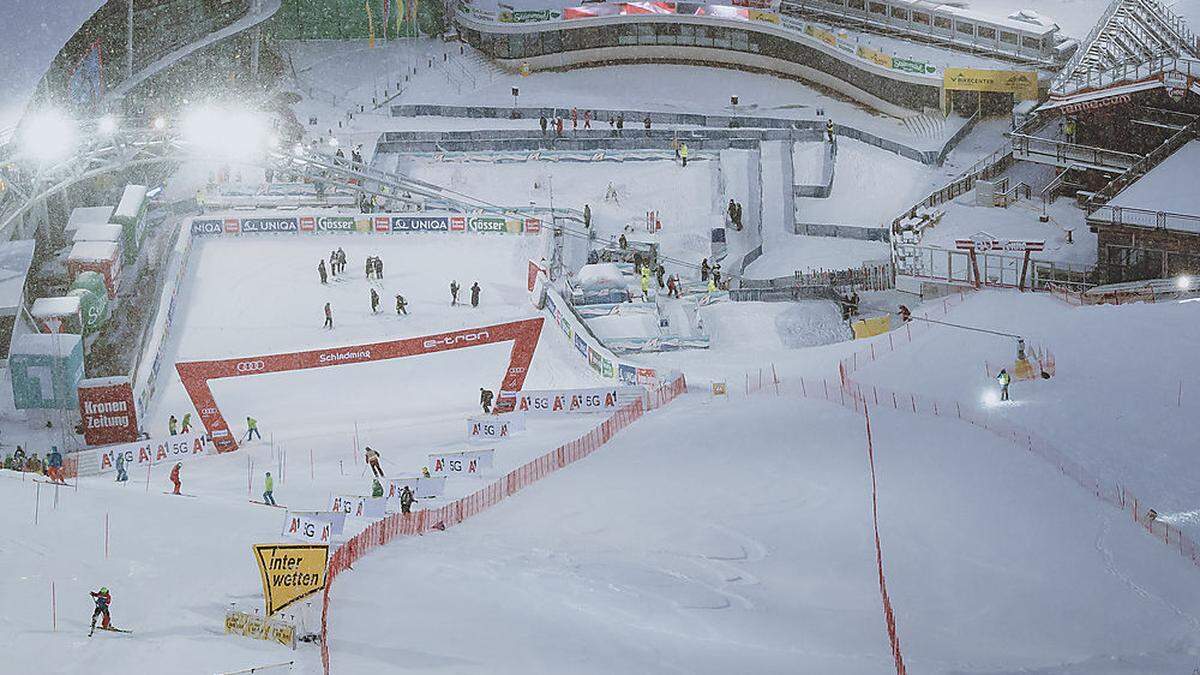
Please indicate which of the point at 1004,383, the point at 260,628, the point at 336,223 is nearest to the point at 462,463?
the point at 260,628

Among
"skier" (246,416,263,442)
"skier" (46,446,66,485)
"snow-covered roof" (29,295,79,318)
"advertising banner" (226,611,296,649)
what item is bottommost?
"advertising banner" (226,611,296,649)

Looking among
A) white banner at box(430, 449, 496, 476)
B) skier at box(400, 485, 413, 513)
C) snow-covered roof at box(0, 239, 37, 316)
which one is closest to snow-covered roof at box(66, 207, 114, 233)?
snow-covered roof at box(0, 239, 37, 316)

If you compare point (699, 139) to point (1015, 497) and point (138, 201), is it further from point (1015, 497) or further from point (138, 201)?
point (1015, 497)

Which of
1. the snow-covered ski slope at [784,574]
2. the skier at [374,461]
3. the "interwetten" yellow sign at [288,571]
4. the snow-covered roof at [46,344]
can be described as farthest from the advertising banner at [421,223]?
the "interwetten" yellow sign at [288,571]

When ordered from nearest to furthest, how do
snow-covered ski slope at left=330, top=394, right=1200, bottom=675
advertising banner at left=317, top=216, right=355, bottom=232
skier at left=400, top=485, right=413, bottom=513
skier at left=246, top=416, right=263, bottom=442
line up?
snow-covered ski slope at left=330, top=394, right=1200, bottom=675, skier at left=400, top=485, right=413, bottom=513, skier at left=246, top=416, right=263, bottom=442, advertising banner at left=317, top=216, right=355, bottom=232

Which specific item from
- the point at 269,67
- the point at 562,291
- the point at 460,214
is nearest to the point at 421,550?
the point at 562,291

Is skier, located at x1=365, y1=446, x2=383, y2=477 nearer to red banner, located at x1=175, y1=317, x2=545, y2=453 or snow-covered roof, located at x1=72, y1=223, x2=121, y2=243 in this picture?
red banner, located at x1=175, y1=317, x2=545, y2=453
